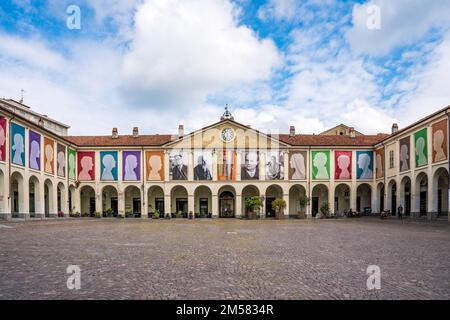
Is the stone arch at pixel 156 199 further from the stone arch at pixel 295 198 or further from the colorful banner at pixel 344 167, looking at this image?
the colorful banner at pixel 344 167

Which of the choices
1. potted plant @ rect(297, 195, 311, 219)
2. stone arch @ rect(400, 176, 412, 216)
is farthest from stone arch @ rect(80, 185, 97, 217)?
stone arch @ rect(400, 176, 412, 216)

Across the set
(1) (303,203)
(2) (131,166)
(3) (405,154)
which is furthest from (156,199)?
(3) (405,154)

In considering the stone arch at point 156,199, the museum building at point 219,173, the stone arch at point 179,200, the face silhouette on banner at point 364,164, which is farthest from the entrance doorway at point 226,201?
the face silhouette on banner at point 364,164

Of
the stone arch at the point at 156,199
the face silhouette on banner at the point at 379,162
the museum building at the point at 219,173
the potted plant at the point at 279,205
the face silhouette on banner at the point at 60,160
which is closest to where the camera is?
the face silhouette on banner at the point at 60,160

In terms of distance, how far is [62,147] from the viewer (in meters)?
37.0

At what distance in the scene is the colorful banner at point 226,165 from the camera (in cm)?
4009

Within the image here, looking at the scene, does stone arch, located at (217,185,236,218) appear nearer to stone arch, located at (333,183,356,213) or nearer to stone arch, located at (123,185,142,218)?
stone arch, located at (123,185,142,218)

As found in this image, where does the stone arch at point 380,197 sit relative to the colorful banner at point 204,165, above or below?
below

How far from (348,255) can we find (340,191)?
3541cm

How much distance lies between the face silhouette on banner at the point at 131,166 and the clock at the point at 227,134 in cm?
1044

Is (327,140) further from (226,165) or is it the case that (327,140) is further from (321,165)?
(226,165)

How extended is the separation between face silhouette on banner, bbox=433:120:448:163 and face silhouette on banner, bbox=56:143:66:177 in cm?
3456

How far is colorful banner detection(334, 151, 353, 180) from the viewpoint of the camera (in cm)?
4078
